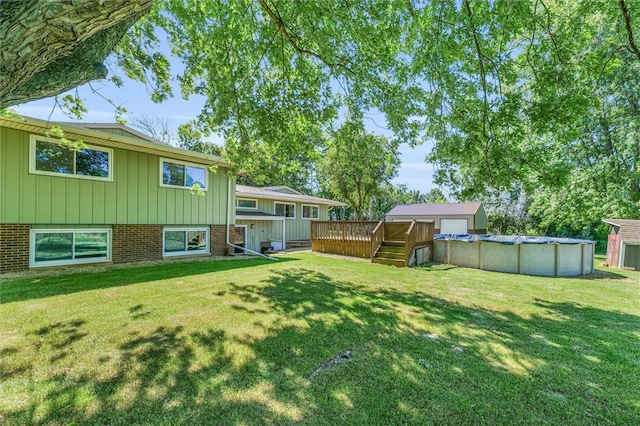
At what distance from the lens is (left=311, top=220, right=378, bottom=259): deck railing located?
11.5 metres

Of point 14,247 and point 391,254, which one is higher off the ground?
point 14,247

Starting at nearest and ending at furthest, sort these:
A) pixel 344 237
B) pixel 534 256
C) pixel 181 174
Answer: pixel 534 256 < pixel 181 174 < pixel 344 237

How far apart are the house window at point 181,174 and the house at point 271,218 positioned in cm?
332

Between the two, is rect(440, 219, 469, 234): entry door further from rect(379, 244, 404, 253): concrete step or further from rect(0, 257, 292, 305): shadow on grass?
rect(0, 257, 292, 305): shadow on grass

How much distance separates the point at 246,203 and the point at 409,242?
9.87 meters

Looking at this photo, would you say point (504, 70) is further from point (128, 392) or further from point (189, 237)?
point (189, 237)

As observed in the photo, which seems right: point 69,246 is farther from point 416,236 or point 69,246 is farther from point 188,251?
point 416,236

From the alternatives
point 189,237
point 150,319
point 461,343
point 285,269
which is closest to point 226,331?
point 150,319

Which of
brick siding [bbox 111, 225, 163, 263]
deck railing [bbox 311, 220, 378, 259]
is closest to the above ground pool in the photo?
deck railing [bbox 311, 220, 378, 259]

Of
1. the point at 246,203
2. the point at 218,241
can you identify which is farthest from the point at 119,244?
the point at 246,203

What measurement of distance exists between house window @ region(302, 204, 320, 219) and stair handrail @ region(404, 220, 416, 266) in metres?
9.94

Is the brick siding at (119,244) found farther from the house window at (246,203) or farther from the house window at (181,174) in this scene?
the house window at (246,203)

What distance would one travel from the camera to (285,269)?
8.48 meters

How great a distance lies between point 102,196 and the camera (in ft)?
27.8
